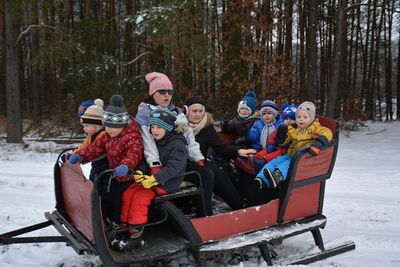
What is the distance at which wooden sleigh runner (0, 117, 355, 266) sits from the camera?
10.8ft

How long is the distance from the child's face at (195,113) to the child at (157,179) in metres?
0.78

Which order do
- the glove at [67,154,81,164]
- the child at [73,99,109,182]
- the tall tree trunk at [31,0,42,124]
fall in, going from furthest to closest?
the tall tree trunk at [31,0,42,124]
the child at [73,99,109,182]
the glove at [67,154,81,164]

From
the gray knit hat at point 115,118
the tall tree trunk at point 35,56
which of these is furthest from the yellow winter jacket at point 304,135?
the tall tree trunk at point 35,56

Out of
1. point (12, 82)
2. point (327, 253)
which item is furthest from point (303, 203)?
point (12, 82)

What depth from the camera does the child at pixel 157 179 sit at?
337 centimetres

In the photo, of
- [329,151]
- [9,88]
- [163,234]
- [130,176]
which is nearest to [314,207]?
[329,151]

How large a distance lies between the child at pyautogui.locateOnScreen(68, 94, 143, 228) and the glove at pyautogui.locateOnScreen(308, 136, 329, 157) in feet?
5.03

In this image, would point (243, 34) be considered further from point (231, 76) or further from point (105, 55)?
point (105, 55)

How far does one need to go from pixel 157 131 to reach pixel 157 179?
1.43 ft

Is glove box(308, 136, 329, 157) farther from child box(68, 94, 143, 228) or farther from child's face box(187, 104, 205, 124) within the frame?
child box(68, 94, 143, 228)

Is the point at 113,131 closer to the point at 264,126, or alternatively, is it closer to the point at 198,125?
the point at 198,125

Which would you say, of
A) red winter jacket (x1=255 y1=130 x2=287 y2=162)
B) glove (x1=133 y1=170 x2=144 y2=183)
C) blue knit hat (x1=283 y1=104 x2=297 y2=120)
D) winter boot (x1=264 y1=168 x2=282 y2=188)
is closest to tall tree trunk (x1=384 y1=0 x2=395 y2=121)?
blue knit hat (x1=283 y1=104 x2=297 y2=120)

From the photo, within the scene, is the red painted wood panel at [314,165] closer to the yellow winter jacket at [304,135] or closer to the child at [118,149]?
the yellow winter jacket at [304,135]

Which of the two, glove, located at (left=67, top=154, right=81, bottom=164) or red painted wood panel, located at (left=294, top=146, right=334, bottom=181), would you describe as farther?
red painted wood panel, located at (left=294, top=146, right=334, bottom=181)
